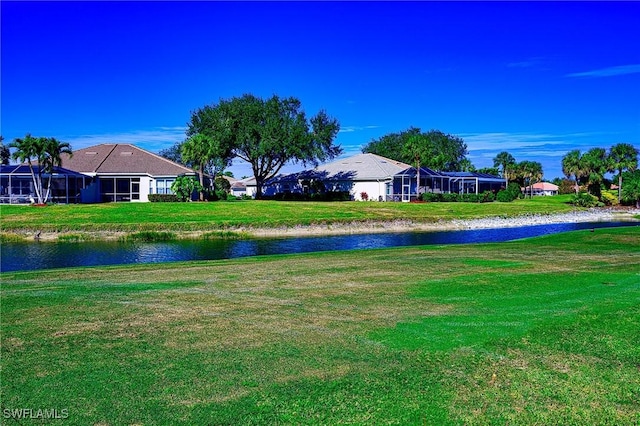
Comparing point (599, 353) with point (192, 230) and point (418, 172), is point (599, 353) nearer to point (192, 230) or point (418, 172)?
point (192, 230)

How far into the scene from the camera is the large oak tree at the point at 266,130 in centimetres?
6425

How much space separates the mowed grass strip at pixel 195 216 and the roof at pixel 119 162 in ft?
36.5

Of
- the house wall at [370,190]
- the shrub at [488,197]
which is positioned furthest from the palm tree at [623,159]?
the house wall at [370,190]

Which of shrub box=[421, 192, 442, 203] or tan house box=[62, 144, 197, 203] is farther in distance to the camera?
shrub box=[421, 192, 442, 203]

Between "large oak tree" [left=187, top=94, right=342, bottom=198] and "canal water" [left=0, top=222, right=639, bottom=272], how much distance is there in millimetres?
29159

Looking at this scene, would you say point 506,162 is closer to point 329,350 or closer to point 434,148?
point 434,148

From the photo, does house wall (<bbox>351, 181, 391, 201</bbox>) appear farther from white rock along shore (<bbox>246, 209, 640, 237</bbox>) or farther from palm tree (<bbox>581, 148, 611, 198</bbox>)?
palm tree (<bbox>581, 148, 611, 198</bbox>)

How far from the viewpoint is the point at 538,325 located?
902cm

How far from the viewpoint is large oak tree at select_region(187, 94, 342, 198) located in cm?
6425

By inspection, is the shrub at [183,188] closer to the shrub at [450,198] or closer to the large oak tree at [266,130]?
the large oak tree at [266,130]

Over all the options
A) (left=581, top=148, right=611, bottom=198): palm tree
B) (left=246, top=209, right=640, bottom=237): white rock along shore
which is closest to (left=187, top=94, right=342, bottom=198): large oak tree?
(left=246, top=209, right=640, bottom=237): white rock along shore

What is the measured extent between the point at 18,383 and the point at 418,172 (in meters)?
62.8

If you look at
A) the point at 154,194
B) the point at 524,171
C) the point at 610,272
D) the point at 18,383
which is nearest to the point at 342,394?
the point at 18,383

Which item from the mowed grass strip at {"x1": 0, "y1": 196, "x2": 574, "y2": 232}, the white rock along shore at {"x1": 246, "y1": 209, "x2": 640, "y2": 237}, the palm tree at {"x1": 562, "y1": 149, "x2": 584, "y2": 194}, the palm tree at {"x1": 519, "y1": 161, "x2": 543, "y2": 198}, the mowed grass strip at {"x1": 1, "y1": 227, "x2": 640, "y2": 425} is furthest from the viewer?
the palm tree at {"x1": 519, "y1": 161, "x2": 543, "y2": 198}
